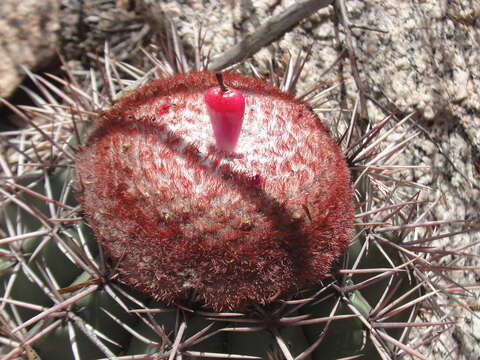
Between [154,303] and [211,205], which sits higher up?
[211,205]

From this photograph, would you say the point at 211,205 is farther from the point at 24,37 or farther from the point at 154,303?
the point at 24,37

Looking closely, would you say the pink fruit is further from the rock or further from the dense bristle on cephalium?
the rock

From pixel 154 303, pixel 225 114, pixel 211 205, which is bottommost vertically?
pixel 154 303

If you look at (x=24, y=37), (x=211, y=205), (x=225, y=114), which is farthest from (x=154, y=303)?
A: (x=24, y=37)

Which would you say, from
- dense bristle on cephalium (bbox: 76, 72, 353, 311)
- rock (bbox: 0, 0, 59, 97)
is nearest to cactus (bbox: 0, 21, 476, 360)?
dense bristle on cephalium (bbox: 76, 72, 353, 311)

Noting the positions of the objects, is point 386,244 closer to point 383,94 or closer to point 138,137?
point 138,137

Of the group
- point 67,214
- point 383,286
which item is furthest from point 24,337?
point 383,286
